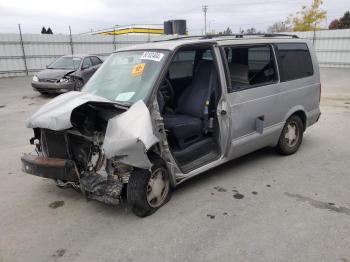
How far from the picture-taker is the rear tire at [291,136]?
532 cm

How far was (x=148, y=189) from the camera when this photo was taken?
11.7 ft

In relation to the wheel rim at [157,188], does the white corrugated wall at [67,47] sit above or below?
above

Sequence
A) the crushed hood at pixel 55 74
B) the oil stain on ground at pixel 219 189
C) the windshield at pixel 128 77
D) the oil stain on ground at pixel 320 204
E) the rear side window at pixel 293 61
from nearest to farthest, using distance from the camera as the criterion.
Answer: the oil stain on ground at pixel 320 204, the windshield at pixel 128 77, the oil stain on ground at pixel 219 189, the rear side window at pixel 293 61, the crushed hood at pixel 55 74

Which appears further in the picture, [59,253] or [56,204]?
[56,204]

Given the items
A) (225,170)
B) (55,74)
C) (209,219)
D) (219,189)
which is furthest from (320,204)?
(55,74)

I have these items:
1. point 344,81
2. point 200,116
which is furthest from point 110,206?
point 344,81

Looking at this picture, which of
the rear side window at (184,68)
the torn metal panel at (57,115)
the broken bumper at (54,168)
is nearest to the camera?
the torn metal panel at (57,115)

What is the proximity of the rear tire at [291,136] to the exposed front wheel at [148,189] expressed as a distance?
93.2 inches

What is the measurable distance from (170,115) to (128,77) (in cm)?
90

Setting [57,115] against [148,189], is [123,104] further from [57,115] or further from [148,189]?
[148,189]

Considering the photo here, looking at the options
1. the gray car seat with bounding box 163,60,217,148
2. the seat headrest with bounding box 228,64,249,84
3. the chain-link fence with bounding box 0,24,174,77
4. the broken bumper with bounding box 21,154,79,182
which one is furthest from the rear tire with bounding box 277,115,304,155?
the chain-link fence with bounding box 0,24,174,77

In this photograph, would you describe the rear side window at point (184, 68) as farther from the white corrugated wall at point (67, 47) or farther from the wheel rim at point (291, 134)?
the white corrugated wall at point (67, 47)

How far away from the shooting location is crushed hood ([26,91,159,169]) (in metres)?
3.10

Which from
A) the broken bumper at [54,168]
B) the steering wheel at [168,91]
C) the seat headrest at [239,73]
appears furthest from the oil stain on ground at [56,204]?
the seat headrest at [239,73]
